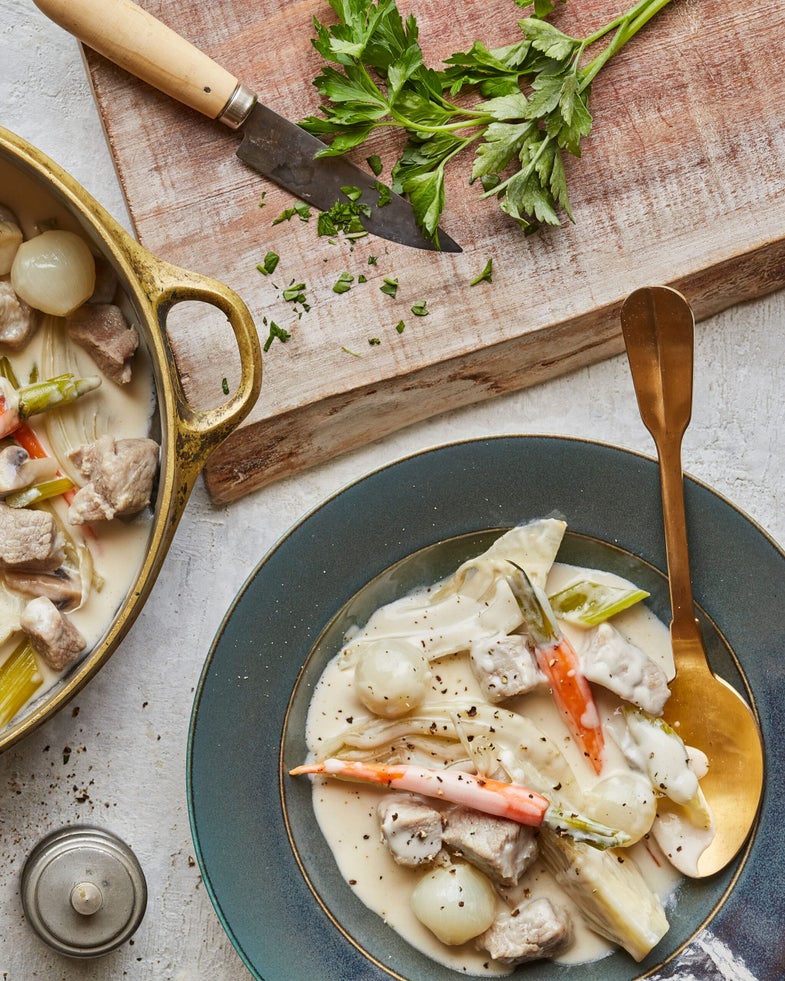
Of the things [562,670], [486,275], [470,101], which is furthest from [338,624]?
[470,101]

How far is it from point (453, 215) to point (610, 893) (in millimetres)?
1328

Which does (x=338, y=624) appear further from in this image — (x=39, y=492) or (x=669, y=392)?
(x=669, y=392)

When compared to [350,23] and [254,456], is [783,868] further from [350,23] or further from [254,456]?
[350,23]

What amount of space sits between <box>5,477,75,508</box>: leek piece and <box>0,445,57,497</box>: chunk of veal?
13 millimetres

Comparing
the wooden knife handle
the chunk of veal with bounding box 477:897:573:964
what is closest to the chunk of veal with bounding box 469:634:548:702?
the chunk of veal with bounding box 477:897:573:964

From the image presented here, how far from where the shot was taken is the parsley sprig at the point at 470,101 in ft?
5.92

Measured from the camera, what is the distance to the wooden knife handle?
1.75 m

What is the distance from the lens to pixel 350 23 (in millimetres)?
1796

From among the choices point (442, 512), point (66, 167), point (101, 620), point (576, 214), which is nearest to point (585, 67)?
point (576, 214)

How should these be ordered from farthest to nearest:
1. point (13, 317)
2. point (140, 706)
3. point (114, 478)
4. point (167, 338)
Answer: point (140, 706) < point (13, 317) < point (114, 478) < point (167, 338)

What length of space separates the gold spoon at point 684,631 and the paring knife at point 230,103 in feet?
1.40

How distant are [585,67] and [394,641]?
1.19m

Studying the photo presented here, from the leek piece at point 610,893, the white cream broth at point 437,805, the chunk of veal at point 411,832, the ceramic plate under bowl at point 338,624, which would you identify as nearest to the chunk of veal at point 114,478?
the ceramic plate under bowl at point 338,624

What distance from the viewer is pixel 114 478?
67.1 inches
